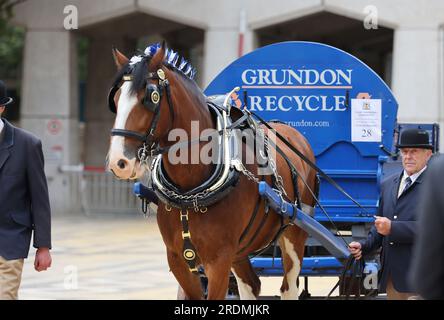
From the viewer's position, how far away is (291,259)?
24.3 ft

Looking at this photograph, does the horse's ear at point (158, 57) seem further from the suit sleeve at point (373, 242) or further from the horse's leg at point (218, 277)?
the suit sleeve at point (373, 242)

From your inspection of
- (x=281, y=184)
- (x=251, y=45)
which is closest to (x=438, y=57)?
(x=251, y=45)

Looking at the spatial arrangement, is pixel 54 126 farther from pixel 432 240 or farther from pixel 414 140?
pixel 432 240

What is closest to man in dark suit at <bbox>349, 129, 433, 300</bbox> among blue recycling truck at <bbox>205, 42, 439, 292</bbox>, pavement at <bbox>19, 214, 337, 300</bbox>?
blue recycling truck at <bbox>205, 42, 439, 292</bbox>

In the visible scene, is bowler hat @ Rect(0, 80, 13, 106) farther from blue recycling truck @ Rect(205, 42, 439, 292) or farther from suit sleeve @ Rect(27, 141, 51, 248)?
blue recycling truck @ Rect(205, 42, 439, 292)

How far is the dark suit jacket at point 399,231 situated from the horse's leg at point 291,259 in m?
1.16

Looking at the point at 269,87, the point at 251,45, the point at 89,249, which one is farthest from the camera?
the point at 251,45

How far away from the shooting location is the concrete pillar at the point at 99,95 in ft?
73.0

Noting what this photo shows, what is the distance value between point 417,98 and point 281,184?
10766mm

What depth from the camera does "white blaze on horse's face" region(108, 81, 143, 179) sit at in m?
5.23

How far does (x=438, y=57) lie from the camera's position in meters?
17.0

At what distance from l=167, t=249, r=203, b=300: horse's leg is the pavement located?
96.0 inches

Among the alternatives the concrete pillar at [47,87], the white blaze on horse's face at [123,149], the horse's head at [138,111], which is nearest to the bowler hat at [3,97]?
the horse's head at [138,111]

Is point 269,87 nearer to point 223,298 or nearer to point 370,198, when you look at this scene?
point 370,198
